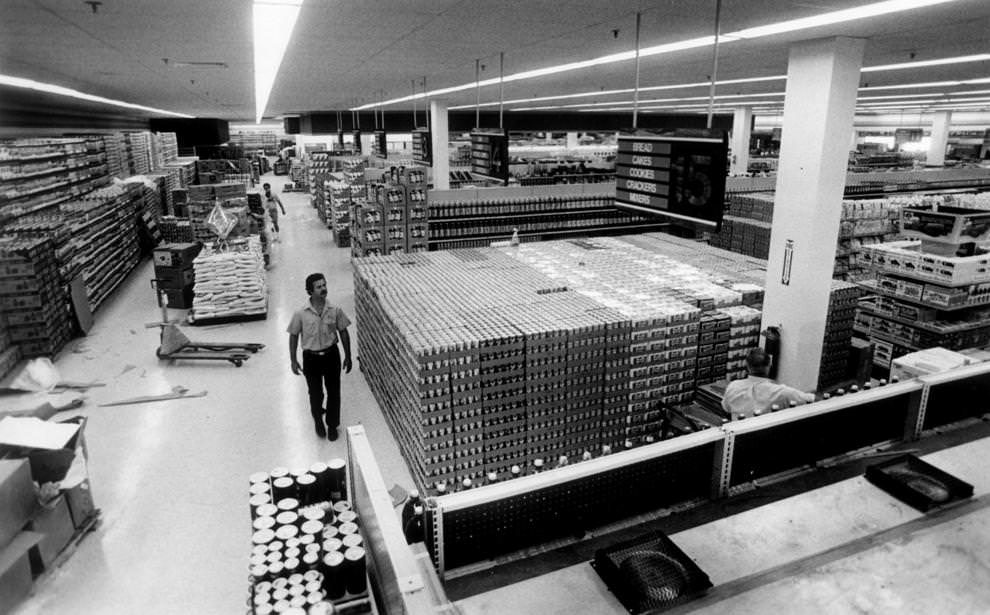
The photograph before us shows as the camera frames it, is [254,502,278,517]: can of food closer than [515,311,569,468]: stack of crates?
Yes

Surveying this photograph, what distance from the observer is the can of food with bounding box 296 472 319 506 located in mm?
3016

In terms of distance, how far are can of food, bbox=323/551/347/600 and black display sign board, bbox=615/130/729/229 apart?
3433 mm

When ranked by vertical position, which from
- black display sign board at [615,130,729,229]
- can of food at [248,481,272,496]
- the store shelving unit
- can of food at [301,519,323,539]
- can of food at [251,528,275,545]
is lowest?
can of food at [248,481,272,496]

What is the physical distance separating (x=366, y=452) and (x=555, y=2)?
3.63 metres

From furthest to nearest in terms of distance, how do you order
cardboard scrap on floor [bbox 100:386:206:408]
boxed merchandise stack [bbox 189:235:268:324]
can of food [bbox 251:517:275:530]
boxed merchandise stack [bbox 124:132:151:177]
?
boxed merchandise stack [bbox 124:132:151:177] → boxed merchandise stack [bbox 189:235:268:324] → cardboard scrap on floor [bbox 100:386:206:408] → can of food [bbox 251:517:275:530]

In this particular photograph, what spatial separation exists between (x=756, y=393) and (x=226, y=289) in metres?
8.52

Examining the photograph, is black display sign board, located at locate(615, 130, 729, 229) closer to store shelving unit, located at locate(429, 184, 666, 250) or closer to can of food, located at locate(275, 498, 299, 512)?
can of food, located at locate(275, 498, 299, 512)

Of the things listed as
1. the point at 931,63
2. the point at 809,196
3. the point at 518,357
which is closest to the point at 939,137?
the point at 931,63

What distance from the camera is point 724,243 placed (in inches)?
458

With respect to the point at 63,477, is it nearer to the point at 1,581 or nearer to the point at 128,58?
the point at 1,581

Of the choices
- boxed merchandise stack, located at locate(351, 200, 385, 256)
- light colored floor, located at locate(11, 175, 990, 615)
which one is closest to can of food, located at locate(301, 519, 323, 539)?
light colored floor, located at locate(11, 175, 990, 615)

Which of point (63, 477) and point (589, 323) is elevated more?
point (589, 323)

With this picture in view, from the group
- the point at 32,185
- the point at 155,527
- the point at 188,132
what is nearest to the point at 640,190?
the point at 155,527

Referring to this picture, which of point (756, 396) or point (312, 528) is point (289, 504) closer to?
point (312, 528)
